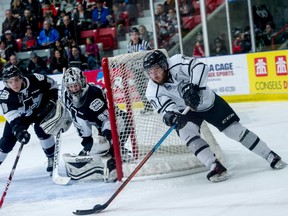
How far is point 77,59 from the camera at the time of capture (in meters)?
10.1

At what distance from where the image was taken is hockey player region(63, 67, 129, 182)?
4.58 m

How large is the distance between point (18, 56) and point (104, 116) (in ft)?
21.4

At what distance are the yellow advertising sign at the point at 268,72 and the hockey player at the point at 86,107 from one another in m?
3.39

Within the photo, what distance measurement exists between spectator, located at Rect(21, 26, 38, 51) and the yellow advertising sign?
4424 millimetres

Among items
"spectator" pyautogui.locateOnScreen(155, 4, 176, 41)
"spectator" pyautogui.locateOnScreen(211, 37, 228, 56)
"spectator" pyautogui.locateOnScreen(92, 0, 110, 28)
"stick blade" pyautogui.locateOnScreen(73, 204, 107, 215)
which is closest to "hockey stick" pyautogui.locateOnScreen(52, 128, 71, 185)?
→ "stick blade" pyautogui.locateOnScreen(73, 204, 107, 215)

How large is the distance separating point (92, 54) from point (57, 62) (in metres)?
0.56

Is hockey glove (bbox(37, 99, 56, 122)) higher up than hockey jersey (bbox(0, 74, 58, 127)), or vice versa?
hockey jersey (bbox(0, 74, 58, 127))

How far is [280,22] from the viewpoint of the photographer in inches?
340

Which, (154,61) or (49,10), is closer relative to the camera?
(154,61)

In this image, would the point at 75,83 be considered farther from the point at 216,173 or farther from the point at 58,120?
the point at 216,173

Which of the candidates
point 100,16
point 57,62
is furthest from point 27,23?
point 57,62

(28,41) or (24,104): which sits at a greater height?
(24,104)

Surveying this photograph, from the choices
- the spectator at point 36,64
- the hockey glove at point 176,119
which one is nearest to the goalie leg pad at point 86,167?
the hockey glove at point 176,119

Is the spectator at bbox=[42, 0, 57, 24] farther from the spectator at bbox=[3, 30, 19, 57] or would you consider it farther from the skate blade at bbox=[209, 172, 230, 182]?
the skate blade at bbox=[209, 172, 230, 182]
